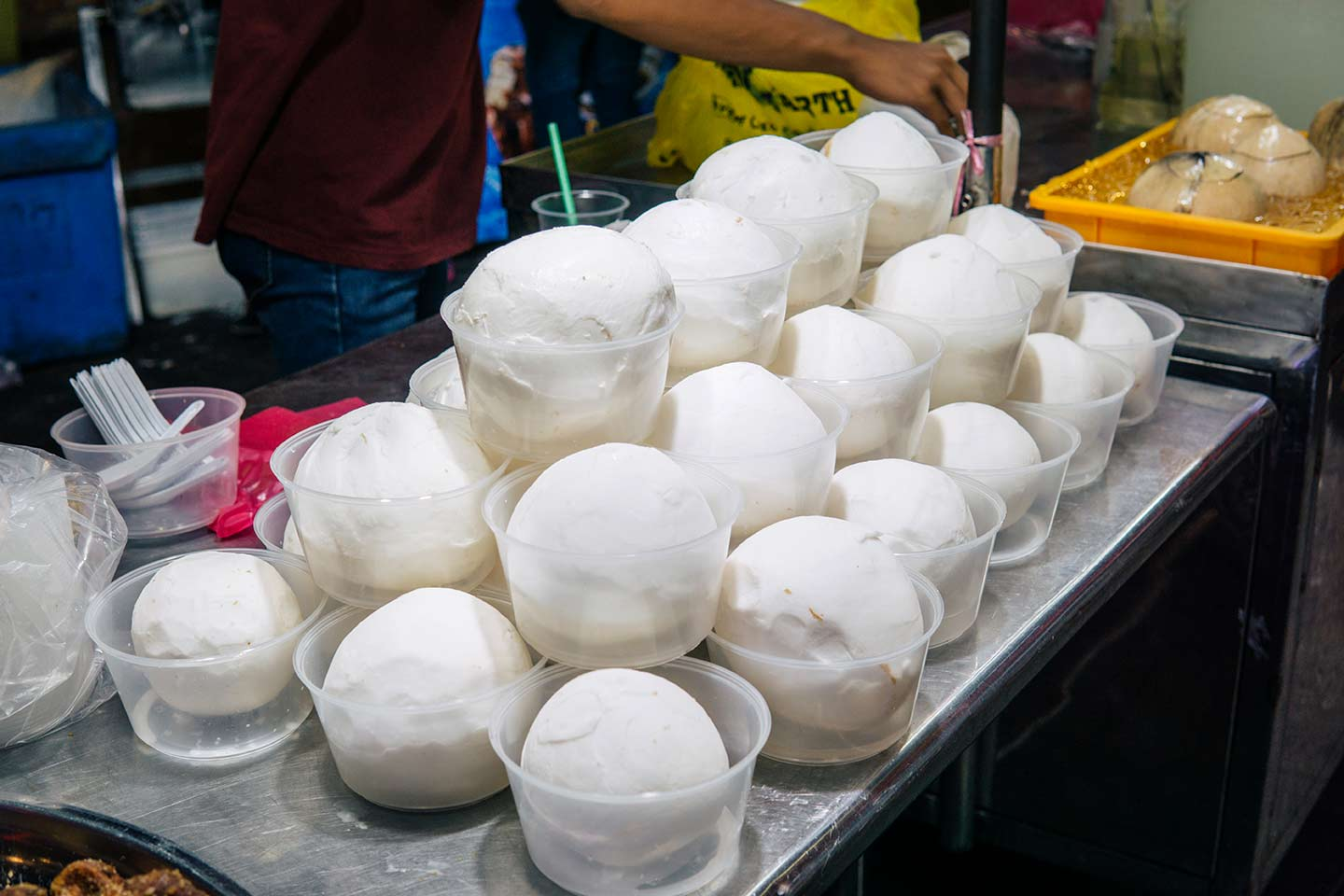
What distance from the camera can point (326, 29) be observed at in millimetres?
2029

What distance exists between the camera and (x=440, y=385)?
132cm

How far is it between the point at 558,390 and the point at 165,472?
64 centimetres

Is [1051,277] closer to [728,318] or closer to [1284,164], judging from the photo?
[728,318]

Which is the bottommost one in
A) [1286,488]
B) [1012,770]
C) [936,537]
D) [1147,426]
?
[1012,770]

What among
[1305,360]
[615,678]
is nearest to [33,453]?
[615,678]

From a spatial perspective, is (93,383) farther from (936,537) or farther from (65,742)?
(936,537)

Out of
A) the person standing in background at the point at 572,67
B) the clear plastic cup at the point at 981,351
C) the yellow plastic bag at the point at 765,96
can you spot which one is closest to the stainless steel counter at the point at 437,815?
the clear plastic cup at the point at 981,351

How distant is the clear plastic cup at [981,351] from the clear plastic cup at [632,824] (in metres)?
0.59

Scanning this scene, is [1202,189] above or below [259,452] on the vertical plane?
above

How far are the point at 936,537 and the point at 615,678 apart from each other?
0.40 metres

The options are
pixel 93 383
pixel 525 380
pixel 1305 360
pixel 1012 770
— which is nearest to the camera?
pixel 525 380

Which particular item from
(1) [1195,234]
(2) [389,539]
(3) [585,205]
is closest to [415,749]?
(2) [389,539]

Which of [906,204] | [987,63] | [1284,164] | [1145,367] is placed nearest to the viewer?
[906,204]

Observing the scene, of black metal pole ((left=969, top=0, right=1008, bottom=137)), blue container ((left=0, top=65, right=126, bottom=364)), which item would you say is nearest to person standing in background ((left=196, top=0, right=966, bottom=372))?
black metal pole ((left=969, top=0, right=1008, bottom=137))
